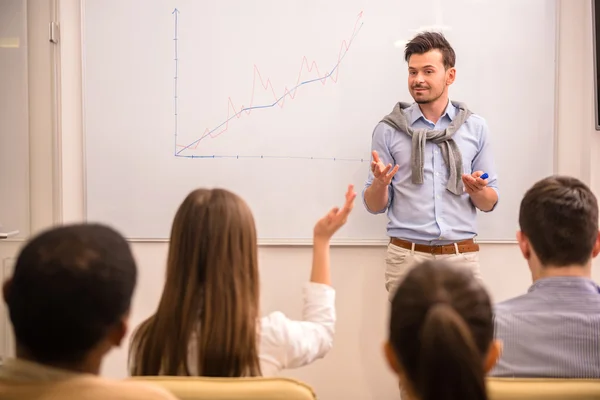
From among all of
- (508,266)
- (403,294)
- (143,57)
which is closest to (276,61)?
(143,57)

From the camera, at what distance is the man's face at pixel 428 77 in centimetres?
278

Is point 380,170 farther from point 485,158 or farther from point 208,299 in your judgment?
point 208,299

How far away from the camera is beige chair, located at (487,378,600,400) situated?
3.53 feet

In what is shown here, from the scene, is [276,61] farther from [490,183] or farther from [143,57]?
[490,183]

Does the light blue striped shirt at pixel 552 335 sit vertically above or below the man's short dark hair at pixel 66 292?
below

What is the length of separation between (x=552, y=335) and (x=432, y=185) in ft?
4.92

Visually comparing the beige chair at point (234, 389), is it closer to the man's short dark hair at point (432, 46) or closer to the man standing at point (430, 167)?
the man standing at point (430, 167)

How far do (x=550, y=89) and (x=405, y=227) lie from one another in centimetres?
107

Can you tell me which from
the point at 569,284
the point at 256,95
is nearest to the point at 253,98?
the point at 256,95

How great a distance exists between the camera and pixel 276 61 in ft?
9.77

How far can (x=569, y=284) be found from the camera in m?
1.43

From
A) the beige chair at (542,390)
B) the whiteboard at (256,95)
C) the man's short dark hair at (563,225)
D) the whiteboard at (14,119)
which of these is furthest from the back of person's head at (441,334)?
the whiteboard at (14,119)

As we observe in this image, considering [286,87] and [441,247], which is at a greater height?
[286,87]

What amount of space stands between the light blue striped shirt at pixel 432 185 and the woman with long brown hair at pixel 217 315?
4.37 ft
